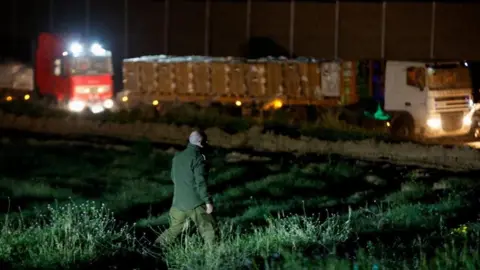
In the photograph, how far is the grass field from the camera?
1070 centimetres

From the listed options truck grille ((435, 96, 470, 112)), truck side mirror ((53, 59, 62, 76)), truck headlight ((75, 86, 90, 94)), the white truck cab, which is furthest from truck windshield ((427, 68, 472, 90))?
truck side mirror ((53, 59, 62, 76))

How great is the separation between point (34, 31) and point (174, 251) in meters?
44.1

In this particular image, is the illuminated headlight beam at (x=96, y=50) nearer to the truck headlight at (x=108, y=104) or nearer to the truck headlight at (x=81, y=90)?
the truck headlight at (x=81, y=90)

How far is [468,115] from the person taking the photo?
27891mm

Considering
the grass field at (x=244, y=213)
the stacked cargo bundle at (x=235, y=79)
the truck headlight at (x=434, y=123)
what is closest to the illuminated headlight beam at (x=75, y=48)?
the stacked cargo bundle at (x=235, y=79)

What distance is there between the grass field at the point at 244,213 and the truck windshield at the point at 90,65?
25.3ft

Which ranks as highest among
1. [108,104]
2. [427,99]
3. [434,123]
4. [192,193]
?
[427,99]

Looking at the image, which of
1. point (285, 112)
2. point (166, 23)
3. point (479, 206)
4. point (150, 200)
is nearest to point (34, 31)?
point (166, 23)

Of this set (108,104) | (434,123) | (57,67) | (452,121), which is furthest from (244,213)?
(57,67)

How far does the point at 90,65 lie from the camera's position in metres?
35.9

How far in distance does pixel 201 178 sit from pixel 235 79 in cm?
2168

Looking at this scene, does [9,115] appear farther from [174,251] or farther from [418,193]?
[174,251]

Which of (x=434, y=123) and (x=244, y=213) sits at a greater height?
(x=434, y=123)

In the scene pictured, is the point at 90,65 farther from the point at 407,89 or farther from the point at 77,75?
the point at 407,89
